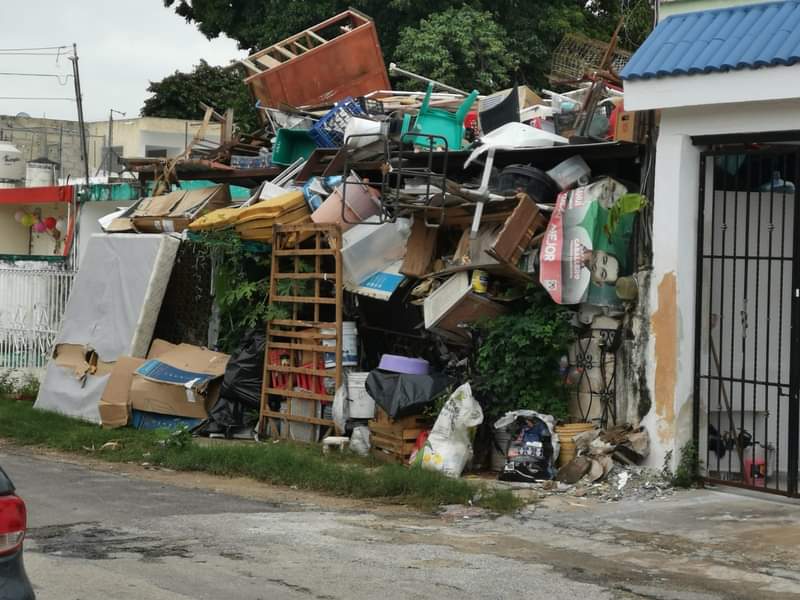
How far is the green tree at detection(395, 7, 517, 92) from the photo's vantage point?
24.1 meters

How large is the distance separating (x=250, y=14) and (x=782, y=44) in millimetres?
19980

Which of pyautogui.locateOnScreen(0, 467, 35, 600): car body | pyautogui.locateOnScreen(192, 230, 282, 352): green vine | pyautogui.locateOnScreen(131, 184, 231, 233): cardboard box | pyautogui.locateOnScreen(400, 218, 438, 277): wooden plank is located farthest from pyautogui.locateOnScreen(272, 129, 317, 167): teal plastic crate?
pyautogui.locateOnScreen(0, 467, 35, 600): car body

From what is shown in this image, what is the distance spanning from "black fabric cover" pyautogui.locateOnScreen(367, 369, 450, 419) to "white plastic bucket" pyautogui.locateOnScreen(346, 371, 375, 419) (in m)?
0.62

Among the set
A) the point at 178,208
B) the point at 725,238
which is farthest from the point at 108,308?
the point at 725,238

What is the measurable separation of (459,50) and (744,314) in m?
14.4

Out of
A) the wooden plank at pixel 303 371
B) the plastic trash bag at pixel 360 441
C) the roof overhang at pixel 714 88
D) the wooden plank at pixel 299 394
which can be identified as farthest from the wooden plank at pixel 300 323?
the roof overhang at pixel 714 88

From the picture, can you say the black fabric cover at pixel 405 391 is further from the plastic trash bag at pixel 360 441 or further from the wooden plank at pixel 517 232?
the wooden plank at pixel 517 232

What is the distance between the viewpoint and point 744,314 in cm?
1115

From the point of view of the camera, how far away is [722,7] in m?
11.1

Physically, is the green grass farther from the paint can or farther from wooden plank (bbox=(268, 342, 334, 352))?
the paint can

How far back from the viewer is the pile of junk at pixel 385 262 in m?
11.3

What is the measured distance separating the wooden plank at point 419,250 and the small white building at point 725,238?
2.89 meters

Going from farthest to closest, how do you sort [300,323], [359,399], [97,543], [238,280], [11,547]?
[238,280] < [300,323] < [359,399] < [97,543] < [11,547]

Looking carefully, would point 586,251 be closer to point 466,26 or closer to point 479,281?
point 479,281
